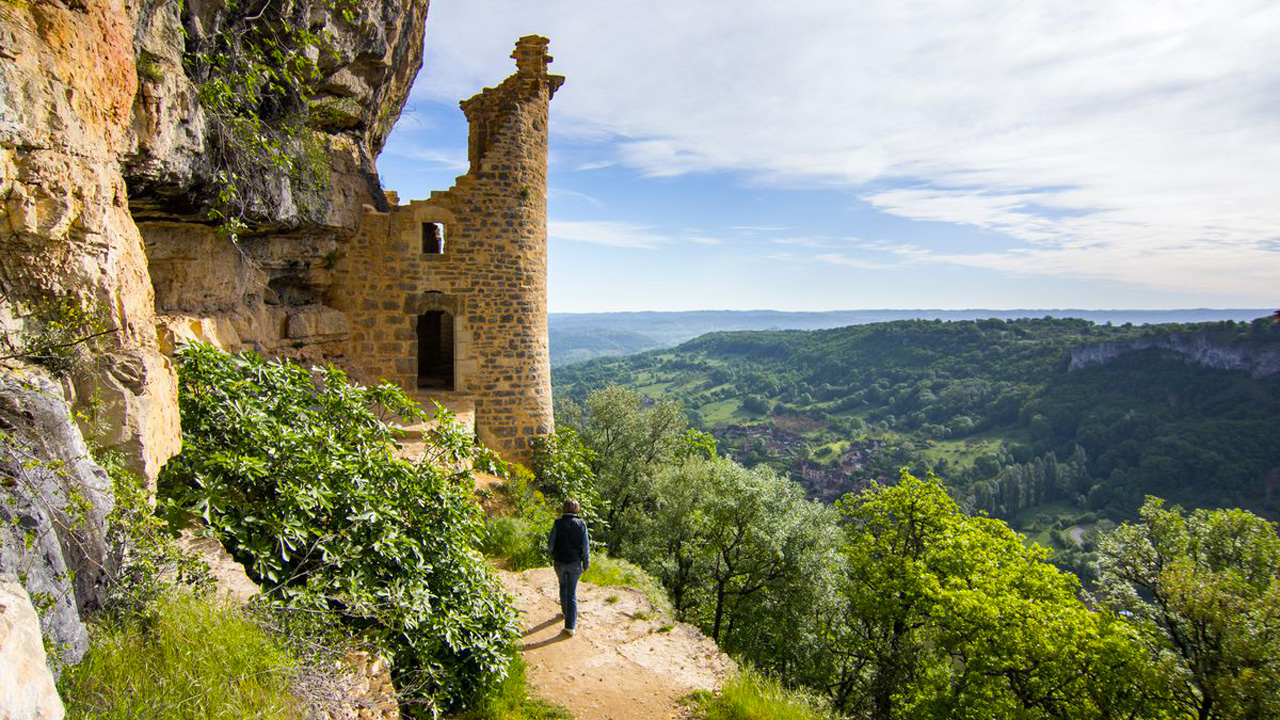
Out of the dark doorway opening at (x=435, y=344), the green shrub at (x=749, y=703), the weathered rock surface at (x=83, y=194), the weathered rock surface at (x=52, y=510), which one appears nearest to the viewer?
the weathered rock surface at (x=52, y=510)

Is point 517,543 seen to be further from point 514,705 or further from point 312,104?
point 312,104

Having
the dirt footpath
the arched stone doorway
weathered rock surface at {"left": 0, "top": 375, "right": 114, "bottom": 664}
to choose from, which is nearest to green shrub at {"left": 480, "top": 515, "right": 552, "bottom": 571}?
the dirt footpath

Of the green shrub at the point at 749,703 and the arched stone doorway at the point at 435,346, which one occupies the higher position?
the arched stone doorway at the point at 435,346

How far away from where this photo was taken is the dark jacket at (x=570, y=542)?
749 centimetres

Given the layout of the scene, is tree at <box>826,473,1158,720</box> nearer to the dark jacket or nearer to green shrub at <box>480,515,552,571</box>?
green shrub at <box>480,515,552,571</box>

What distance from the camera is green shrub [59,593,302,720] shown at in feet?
10.3

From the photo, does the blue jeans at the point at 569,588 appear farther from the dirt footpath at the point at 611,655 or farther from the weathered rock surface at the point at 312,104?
the weathered rock surface at the point at 312,104

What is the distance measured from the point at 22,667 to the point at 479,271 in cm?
1128

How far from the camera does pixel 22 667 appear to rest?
233cm

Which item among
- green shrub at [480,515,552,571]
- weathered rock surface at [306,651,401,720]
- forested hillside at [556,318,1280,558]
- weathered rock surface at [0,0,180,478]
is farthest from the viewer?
forested hillside at [556,318,1280,558]

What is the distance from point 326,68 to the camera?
10.4 meters

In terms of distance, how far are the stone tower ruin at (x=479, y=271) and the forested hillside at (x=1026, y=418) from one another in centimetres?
6989

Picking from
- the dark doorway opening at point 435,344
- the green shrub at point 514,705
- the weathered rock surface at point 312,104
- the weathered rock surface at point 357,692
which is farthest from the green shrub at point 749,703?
the dark doorway opening at point 435,344

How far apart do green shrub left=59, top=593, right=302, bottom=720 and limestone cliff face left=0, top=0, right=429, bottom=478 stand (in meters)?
1.22
